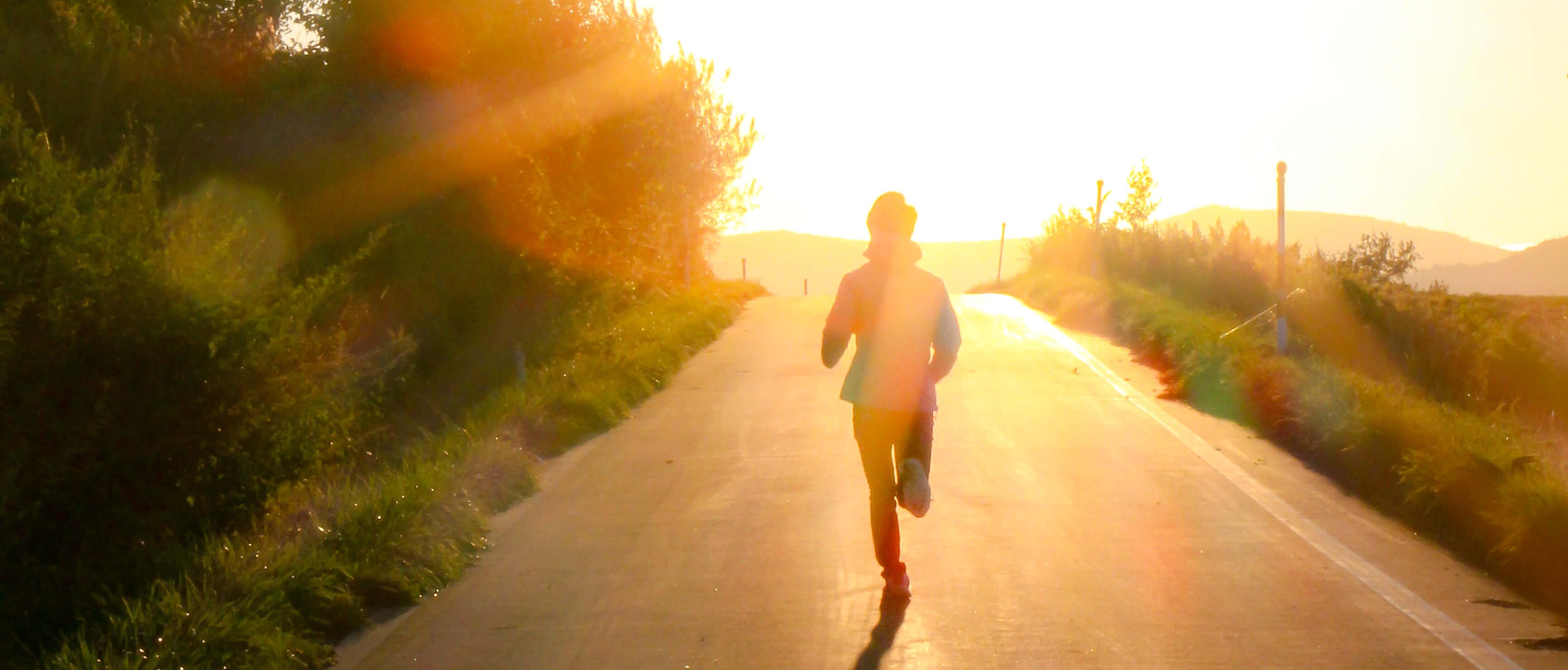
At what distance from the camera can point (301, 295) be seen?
740cm

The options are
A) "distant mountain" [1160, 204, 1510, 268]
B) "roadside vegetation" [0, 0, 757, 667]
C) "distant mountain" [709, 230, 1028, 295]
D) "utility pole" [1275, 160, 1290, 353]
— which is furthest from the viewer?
"distant mountain" [709, 230, 1028, 295]

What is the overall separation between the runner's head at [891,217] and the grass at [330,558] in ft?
9.29

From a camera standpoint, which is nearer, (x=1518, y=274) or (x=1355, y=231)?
(x=1518, y=274)

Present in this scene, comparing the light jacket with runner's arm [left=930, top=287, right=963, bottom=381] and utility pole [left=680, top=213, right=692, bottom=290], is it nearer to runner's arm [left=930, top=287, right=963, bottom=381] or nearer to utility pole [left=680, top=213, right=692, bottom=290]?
runner's arm [left=930, top=287, right=963, bottom=381]

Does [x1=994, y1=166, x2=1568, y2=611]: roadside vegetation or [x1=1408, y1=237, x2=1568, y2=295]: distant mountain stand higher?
[x1=1408, y1=237, x2=1568, y2=295]: distant mountain

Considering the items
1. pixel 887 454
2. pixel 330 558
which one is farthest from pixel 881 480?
pixel 330 558

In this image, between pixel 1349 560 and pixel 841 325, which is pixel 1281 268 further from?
pixel 841 325

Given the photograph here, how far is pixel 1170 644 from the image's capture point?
542 centimetres

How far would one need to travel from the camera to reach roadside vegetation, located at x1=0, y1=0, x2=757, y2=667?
6.11 metres

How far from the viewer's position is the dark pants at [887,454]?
19.4 feet

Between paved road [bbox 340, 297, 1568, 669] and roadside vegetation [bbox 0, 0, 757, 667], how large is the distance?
69 centimetres

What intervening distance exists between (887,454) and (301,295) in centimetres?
359

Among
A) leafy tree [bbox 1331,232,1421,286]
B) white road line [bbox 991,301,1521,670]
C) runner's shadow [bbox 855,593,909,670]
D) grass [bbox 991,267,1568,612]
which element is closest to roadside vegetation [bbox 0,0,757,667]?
runner's shadow [bbox 855,593,909,670]

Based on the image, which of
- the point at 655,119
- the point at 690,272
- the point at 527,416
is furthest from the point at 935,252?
the point at 527,416
